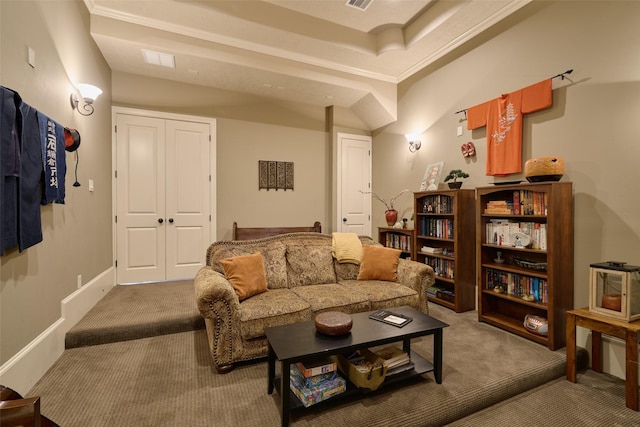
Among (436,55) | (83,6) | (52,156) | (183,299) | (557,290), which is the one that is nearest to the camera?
(52,156)

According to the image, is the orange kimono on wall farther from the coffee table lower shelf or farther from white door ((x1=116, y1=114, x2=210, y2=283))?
white door ((x1=116, y1=114, x2=210, y2=283))

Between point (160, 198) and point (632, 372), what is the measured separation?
502cm

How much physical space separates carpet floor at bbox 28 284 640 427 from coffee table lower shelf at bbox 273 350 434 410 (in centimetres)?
4

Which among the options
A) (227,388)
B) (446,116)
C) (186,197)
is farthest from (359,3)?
(227,388)

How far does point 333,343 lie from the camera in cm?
162

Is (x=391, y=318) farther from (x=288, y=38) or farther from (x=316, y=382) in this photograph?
(x=288, y=38)

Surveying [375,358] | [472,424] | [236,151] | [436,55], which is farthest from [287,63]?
[472,424]

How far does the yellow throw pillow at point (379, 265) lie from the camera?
3.02 meters

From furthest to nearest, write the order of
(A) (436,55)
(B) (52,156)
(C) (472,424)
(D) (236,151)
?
(D) (236,151) → (A) (436,55) → (B) (52,156) → (C) (472,424)

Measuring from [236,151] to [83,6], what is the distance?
7.54 ft

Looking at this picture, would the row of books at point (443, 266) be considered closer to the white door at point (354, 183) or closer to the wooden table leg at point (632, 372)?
the wooden table leg at point (632, 372)

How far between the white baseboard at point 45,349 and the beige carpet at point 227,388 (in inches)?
3.0

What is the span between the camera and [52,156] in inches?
83.7

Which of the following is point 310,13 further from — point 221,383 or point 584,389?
point 584,389
